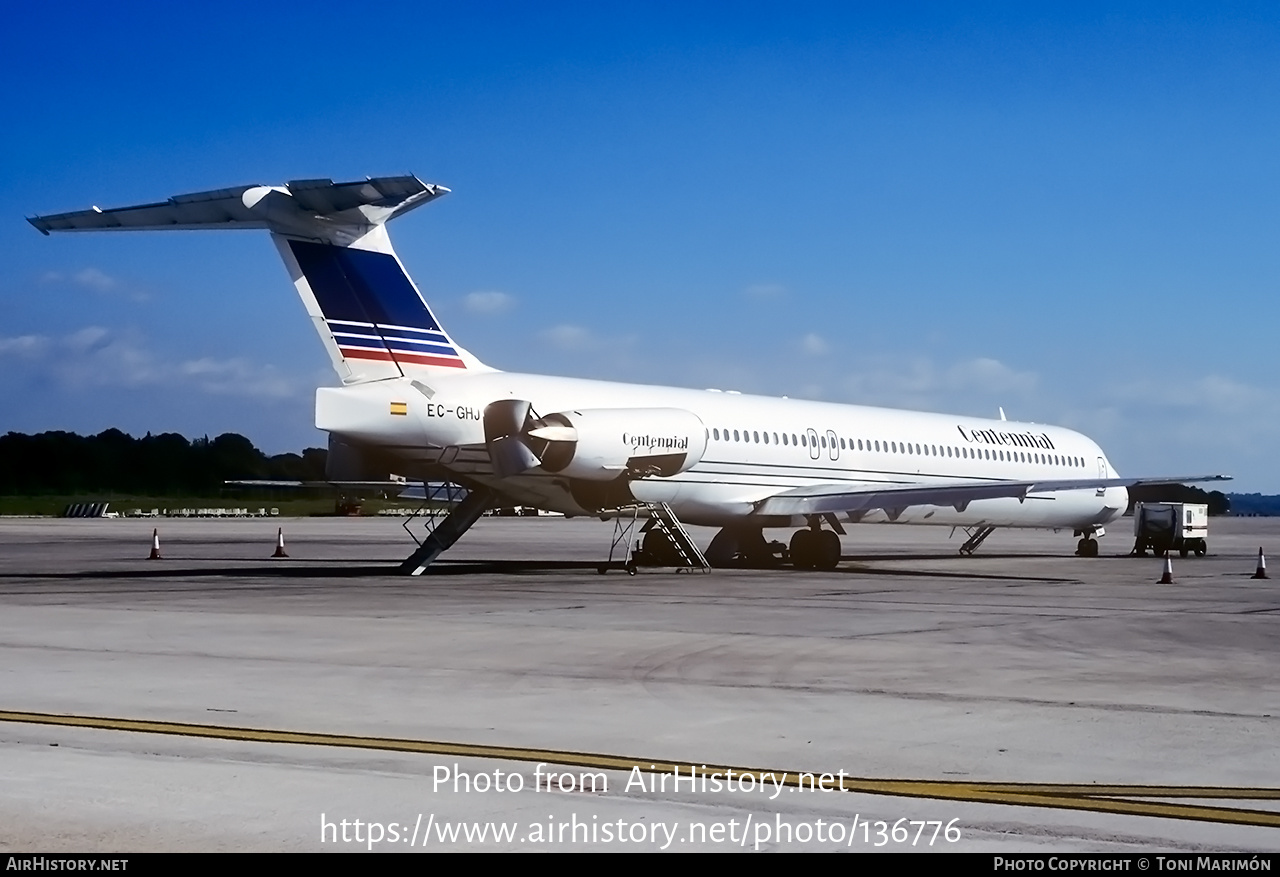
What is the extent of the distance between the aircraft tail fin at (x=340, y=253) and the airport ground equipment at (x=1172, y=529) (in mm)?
23772

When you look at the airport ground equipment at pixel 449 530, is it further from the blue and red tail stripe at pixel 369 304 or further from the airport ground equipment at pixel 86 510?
the airport ground equipment at pixel 86 510

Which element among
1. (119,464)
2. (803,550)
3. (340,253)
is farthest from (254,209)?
(119,464)

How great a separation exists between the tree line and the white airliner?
39.0 metres

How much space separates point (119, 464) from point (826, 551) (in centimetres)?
4963

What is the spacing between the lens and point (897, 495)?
2925cm

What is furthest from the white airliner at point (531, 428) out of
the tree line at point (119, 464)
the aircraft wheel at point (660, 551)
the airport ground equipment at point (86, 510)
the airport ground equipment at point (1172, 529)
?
the airport ground equipment at point (86, 510)

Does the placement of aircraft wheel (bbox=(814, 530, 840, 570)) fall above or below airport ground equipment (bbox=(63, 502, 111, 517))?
above

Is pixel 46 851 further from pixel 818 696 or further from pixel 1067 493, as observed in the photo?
pixel 1067 493

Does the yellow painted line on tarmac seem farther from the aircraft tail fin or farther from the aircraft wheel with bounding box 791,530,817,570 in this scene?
the aircraft wheel with bounding box 791,530,817,570

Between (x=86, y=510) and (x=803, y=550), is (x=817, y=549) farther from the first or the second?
(x=86, y=510)

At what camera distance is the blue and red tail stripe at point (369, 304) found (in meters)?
23.9

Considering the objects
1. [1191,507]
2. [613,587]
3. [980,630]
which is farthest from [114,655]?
[1191,507]

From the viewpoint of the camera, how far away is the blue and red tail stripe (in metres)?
23.9

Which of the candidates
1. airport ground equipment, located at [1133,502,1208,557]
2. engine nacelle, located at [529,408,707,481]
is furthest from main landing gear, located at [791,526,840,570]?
airport ground equipment, located at [1133,502,1208,557]
